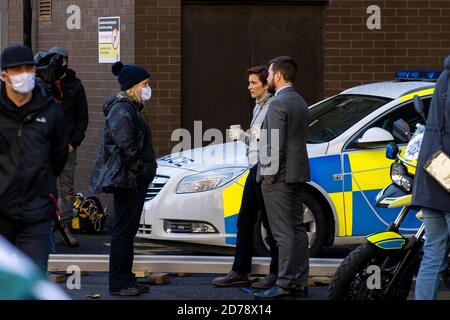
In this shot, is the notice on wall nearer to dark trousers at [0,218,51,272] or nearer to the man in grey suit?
the man in grey suit

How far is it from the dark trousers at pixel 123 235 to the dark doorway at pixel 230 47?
6.27 metres

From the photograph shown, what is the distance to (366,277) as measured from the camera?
299 inches

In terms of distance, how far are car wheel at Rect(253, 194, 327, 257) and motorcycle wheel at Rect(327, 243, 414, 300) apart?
255 cm

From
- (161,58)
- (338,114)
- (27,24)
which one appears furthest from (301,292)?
(161,58)

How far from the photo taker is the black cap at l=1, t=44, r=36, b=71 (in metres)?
6.59

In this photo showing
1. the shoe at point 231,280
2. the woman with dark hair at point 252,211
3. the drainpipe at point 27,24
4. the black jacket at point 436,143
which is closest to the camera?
the black jacket at point 436,143

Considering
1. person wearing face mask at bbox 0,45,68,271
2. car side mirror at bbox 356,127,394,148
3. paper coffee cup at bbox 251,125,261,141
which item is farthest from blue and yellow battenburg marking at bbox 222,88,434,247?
person wearing face mask at bbox 0,45,68,271

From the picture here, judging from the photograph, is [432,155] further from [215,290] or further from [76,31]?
[76,31]

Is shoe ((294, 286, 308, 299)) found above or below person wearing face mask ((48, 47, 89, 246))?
below

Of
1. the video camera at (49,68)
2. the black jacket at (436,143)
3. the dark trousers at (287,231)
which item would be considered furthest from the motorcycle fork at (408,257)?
the video camera at (49,68)

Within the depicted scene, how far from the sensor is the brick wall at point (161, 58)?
14875 mm

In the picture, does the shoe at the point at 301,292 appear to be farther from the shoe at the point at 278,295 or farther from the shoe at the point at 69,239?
the shoe at the point at 69,239

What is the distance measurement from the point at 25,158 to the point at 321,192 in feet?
13.6
